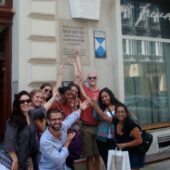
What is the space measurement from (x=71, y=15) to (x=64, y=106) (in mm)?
2451

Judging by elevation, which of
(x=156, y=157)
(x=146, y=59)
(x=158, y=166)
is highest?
(x=146, y=59)

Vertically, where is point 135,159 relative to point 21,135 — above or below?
below

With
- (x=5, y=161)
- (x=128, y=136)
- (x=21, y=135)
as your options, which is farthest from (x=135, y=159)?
(x=5, y=161)

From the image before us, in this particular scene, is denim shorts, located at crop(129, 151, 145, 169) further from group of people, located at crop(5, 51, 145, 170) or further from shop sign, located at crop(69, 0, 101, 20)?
shop sign, located at crop(69, 0, 101, 20)

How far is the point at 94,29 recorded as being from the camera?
24.5 feet

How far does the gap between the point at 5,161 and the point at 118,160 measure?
5.58 ft

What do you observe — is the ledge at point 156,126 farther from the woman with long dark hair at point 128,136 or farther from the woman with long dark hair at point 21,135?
the woman with long dark hair at point 21,135

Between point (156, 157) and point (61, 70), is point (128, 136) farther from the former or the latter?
point (156, 157)

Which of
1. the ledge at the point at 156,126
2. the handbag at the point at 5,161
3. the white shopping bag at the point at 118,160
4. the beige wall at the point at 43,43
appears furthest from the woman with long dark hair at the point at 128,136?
the ledge at the point at 156,126

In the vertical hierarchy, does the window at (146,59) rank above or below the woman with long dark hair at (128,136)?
above

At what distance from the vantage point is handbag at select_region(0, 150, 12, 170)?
398 centimetres

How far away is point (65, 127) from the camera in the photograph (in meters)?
4.29

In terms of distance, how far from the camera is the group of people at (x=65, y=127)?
3.97 metres

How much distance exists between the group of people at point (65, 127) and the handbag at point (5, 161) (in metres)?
0.04
